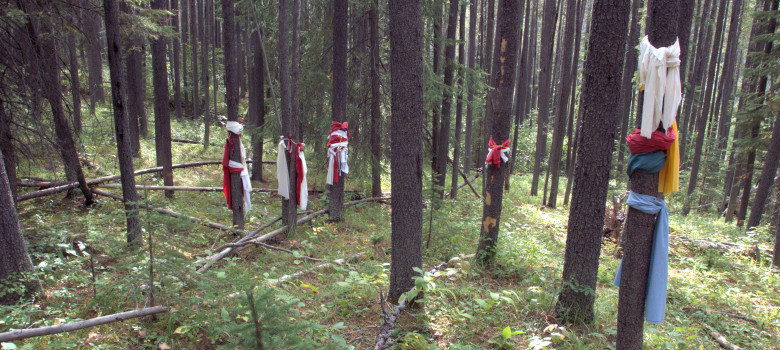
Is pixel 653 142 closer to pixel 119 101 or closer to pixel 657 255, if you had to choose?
pixel 657 255

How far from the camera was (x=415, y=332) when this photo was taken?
13.3 feet

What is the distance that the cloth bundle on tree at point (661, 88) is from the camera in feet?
9.82

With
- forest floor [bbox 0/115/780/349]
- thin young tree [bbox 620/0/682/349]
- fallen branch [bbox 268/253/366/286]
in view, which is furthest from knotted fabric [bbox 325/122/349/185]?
thin young tree [bbox 620/0/682/349]

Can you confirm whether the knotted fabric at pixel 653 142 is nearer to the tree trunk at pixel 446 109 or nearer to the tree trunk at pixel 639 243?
the tree trunk at pixel 639 243

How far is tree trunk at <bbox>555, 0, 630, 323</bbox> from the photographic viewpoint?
3.91m

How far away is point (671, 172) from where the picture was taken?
10.5ft

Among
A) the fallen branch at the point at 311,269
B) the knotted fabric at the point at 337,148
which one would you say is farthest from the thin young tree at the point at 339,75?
the fallen branch at the point at 311,269

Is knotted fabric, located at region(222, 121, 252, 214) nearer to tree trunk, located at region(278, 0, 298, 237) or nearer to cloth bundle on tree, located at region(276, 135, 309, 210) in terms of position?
cloth bundle on tree, located at region(276, 135, 309, 210)

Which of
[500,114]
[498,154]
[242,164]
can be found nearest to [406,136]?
[498,154]

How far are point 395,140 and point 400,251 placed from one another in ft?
4.25

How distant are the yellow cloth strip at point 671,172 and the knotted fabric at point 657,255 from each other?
0.41ft

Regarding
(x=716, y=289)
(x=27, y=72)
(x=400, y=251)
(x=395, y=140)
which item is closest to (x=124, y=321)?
(x=400, y=251)

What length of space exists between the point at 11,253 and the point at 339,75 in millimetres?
6149

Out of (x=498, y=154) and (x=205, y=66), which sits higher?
(x=205, y=66)
